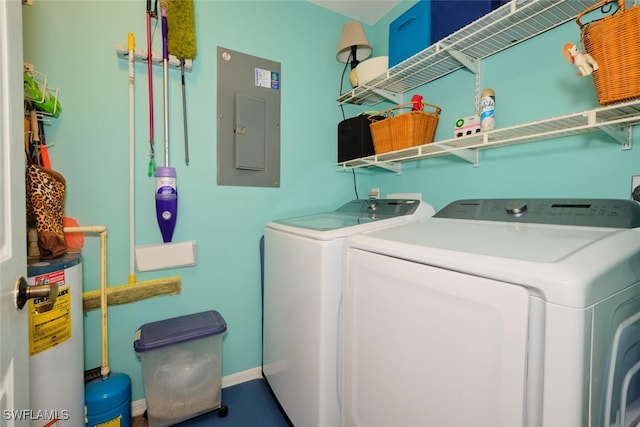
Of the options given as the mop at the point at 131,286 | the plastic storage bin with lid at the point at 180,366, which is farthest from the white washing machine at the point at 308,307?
the mop at the point at 131,286

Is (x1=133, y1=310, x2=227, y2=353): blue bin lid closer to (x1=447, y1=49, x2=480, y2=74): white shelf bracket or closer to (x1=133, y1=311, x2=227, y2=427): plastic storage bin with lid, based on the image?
(x1=133, y1=311, x2=227, y2=427): plastic storage bin with lid

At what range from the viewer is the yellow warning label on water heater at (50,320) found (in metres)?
1.02

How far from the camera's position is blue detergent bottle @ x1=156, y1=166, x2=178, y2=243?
4.90 feet

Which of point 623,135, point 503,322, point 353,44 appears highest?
point 353,44

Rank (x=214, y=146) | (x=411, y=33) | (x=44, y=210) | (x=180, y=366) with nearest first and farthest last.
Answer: (x=44, y=210), (x=180, y=366), (x=411, y=33), (x=214, y=146)

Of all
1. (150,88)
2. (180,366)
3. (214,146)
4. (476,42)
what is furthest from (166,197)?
(476,42)

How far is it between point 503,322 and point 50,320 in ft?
5.00

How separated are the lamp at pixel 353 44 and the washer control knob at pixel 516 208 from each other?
130cm

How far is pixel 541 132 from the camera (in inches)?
47.9

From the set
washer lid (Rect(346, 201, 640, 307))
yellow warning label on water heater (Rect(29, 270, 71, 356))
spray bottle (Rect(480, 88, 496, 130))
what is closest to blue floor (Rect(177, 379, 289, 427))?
yellow warning label on water heater (Rect(29, 270, 71, 356))

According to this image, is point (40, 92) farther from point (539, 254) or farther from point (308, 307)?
point (539, 254)

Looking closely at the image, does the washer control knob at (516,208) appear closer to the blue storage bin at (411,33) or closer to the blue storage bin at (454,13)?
the blue storage bin at (454,13)

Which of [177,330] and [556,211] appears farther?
[177,330]

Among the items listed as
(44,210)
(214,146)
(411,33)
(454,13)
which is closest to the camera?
(44,210)
